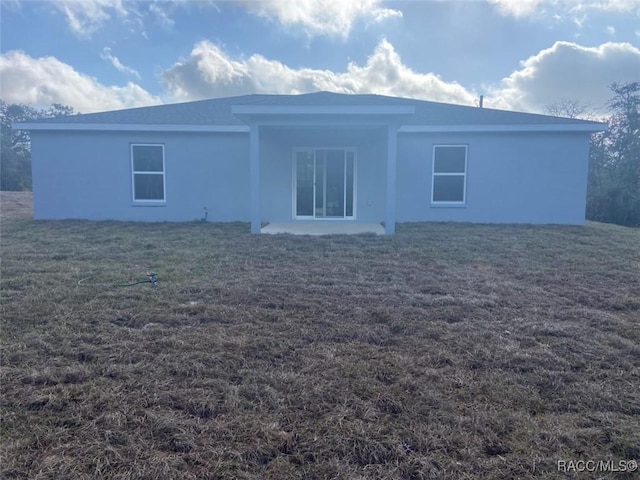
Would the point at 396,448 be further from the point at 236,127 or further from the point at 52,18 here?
the point at 52,18

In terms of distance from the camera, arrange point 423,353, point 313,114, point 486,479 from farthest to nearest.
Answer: point 313,114 → point 423,353 → point 486,479

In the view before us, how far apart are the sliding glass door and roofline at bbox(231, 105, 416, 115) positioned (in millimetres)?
3432

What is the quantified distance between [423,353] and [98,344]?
2.73 meters

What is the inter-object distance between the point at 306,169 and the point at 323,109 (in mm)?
3672

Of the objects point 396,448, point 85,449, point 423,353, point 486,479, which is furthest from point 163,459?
point 423,353

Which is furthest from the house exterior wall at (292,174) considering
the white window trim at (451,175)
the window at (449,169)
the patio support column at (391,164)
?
the patio support column at (391,164)

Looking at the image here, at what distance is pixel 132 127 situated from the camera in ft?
39.1

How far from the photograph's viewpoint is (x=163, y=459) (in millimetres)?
2229

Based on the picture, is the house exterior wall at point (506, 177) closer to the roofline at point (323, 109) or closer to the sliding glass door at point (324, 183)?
the sliding glass door at point (324, 183)

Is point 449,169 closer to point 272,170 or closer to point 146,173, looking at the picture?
point 272,170

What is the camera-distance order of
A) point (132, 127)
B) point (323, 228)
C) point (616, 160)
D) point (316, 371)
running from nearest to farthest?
point (316, 371) → point (323, 228) → point (132, 127) → point (616, 160)

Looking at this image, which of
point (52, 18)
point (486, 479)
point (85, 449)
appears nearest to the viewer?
point (486, 479)

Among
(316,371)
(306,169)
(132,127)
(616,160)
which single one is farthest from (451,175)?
(616,160)

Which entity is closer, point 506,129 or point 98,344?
point 98,344
